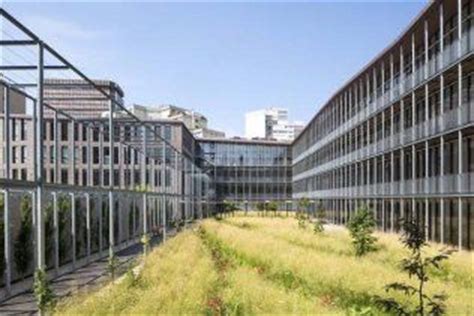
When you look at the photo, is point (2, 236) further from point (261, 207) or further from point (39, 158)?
point (261, 207)

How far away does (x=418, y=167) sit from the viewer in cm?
3888

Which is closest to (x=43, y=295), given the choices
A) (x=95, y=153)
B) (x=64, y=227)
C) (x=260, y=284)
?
(x=260, y=284)

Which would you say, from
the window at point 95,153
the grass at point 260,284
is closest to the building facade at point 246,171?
the window at point 95,153

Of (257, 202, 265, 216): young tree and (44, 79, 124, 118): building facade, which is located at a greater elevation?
(44, 79, 124, 118): building facade

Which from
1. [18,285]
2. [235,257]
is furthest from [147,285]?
[235,257]

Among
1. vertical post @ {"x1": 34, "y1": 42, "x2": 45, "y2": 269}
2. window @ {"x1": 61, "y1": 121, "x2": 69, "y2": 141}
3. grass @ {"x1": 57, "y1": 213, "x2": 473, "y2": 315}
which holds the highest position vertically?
window @ {"x1": 61, "y1": 121, "x2": 69, "y2": 141}

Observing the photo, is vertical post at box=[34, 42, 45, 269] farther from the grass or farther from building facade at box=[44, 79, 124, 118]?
building facade at box=[44, 79, 124, 118]

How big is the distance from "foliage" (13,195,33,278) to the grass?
321 centimetres

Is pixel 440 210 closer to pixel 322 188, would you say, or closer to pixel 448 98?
pixel 448 98

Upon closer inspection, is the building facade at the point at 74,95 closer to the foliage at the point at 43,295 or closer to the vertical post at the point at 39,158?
the vertical post at the point at 39,158

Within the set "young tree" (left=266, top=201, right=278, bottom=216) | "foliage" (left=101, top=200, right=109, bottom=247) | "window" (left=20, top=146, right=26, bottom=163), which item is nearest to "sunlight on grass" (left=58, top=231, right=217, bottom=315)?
"foliage" (left=101, top=200, right=109, bottom=247)

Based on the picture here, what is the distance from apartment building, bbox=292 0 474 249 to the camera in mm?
30125

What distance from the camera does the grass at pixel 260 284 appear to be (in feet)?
41.9

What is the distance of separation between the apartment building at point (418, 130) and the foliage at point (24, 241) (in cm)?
1047
